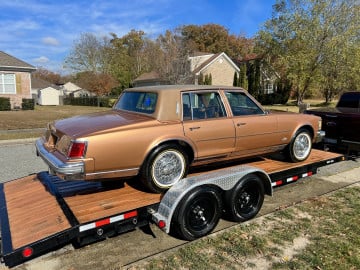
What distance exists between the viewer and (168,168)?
13.2 ft

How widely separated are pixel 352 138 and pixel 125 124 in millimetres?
5507

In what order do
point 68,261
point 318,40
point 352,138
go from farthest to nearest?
point 318,40 → point 352,138 → point 68,261

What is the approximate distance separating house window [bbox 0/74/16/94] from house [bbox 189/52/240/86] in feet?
56.9

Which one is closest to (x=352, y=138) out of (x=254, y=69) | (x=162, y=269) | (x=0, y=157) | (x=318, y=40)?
(x=162, y=269)

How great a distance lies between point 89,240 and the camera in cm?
326

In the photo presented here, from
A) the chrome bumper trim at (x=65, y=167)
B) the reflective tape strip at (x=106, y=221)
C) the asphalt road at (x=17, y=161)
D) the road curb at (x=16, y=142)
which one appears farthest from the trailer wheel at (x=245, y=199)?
the road curb at (x=16, y=142)

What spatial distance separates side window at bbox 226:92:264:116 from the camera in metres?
4.77

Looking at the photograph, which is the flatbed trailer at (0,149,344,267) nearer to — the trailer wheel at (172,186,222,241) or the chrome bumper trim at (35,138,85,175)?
the trailer wheel at (172,186,222,241)

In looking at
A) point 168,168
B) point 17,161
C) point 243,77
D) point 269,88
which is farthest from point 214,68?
point 168,168

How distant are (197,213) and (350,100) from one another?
Answer: 7.47 metres

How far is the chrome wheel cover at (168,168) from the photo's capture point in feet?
12.8

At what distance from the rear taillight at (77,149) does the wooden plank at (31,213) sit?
69cm

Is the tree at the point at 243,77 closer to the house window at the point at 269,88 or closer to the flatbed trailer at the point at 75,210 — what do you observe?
the house window at the point at 269,88

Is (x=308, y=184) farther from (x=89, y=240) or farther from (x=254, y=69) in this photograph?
(x=254, y=69)
